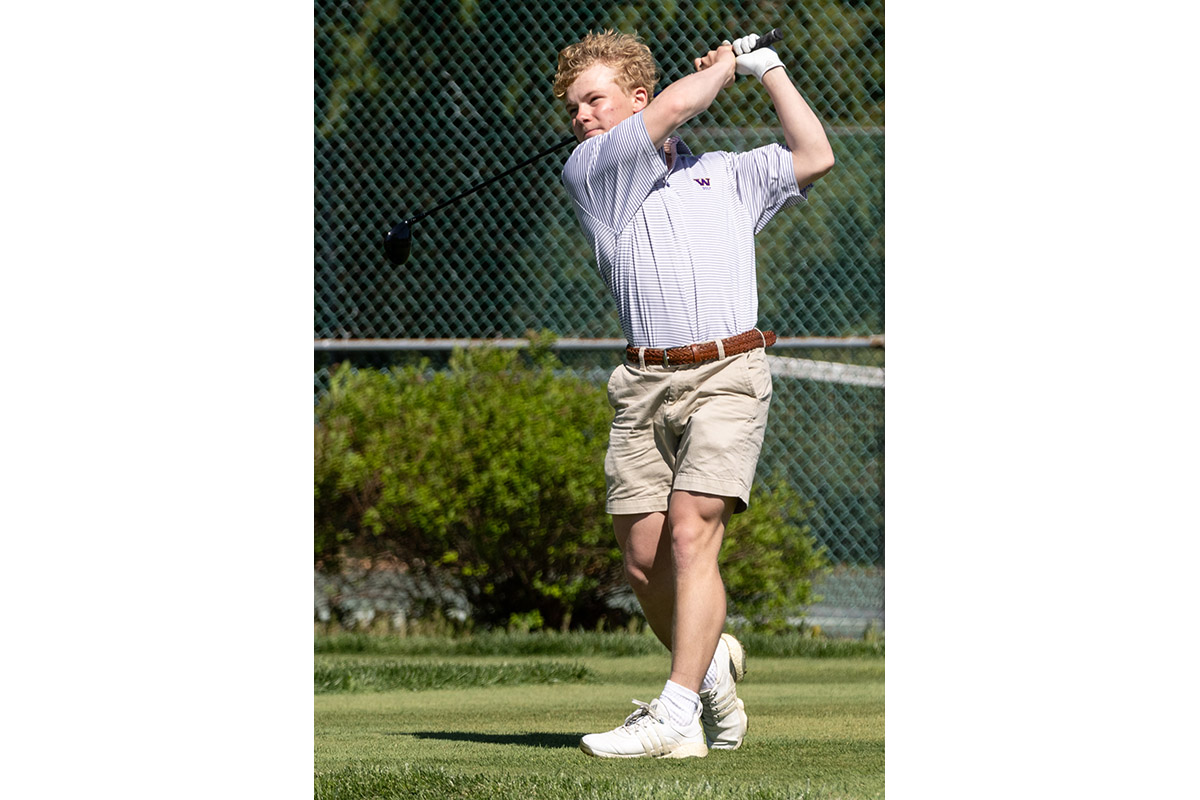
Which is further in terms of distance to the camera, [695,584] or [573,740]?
[573,740]

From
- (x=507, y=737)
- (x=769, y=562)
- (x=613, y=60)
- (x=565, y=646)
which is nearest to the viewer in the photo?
(x=613, y=60)

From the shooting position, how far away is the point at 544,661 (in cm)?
579

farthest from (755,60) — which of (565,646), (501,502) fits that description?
(501,502)

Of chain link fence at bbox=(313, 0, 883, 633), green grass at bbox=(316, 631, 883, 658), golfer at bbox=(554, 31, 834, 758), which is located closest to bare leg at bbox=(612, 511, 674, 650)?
golfer at bbox=(554, 31, 834, 758)

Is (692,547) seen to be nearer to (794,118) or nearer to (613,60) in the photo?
(794,118)

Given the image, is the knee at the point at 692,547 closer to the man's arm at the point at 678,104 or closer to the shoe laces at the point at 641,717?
the shoe laces at the point at 641,717

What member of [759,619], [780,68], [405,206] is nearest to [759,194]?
[780,68]

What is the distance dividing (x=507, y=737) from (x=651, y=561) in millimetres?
692

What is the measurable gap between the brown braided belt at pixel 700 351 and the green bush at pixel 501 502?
10.6ft

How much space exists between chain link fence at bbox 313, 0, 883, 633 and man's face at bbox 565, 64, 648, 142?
11.5ft

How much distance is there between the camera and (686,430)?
3.16 m

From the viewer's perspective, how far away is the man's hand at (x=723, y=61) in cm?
322

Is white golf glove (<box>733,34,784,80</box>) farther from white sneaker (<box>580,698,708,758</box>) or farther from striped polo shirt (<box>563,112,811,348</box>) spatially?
white sneaker (<box>580,698,708,758</box>)

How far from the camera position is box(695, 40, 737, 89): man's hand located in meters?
3.22
